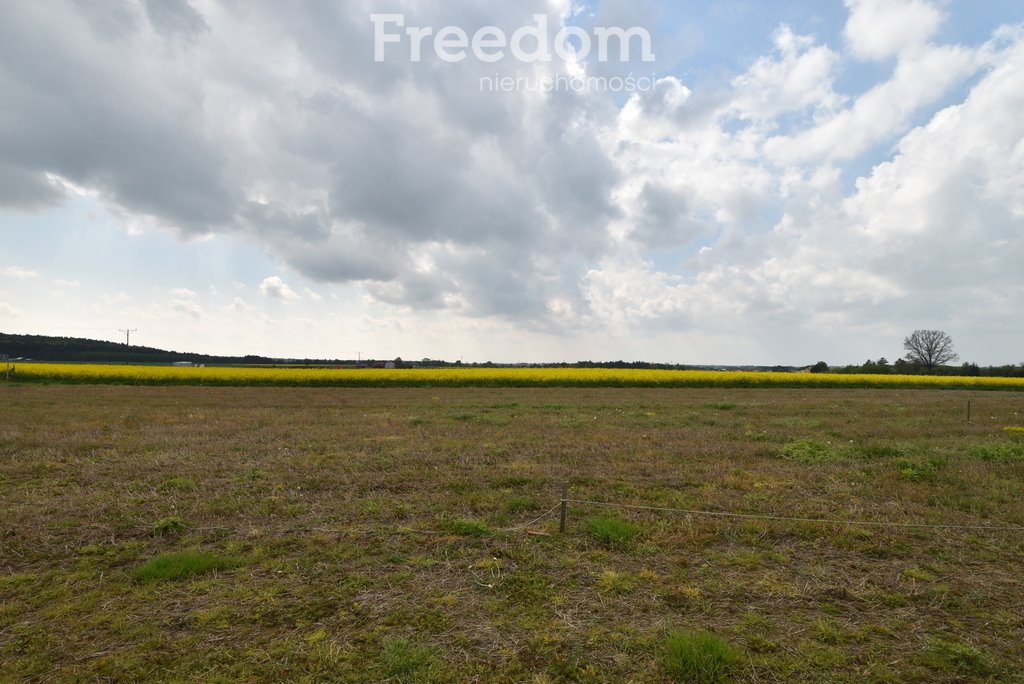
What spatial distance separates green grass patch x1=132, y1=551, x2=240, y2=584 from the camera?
5277 mm

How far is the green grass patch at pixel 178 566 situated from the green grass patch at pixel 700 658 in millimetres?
4716

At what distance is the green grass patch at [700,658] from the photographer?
146 inches

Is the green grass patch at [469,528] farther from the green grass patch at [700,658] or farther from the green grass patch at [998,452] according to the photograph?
the green grass patch at [998,452]

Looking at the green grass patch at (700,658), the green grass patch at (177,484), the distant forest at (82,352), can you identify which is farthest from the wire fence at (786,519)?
the distant forest at (82,352)

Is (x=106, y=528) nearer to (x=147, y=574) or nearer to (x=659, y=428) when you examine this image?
(x=147, y=574)

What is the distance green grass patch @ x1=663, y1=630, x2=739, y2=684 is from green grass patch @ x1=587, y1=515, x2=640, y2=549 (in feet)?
6.87

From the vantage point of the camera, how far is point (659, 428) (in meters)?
15.6

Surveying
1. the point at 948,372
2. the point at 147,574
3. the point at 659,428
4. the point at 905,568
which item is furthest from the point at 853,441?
the point at 948,372

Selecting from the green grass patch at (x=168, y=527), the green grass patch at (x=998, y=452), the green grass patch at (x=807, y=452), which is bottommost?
the green grass patch at (x=168, y=527)

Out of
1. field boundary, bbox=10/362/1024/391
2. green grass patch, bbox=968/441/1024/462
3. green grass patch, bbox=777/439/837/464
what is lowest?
green grass patch, bbox=777/439/837/464

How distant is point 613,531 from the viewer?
6465mm

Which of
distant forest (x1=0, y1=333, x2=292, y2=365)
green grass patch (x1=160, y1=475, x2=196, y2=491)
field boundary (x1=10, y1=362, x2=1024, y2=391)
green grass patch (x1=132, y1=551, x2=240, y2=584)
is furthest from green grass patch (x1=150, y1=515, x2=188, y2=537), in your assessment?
distant forest (x1=0, y1=333, x2=292, y2=365)

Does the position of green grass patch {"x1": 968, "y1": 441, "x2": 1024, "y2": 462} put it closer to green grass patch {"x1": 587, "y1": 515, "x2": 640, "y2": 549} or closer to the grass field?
the grass field

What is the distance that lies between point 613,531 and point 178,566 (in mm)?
5118
